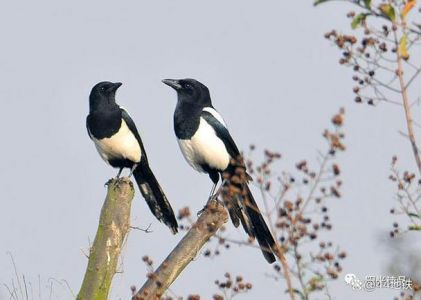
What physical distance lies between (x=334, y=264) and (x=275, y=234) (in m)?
0.29

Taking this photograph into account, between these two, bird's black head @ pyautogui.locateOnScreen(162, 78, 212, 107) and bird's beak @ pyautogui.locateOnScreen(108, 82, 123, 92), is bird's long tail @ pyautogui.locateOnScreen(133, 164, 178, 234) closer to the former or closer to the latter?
bird's beak @ pyautogui.locateOnScreen(108, 82, 123, 92)

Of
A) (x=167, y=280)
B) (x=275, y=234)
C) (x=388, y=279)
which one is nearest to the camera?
(x=275, y=234)

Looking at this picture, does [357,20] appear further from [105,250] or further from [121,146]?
[121,146]

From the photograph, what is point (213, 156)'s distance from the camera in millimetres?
7488

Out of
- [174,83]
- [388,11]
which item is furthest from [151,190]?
[388,11]

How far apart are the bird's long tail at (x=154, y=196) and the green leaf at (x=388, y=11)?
15.2 ft

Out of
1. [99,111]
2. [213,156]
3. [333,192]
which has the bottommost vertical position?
[333,192]

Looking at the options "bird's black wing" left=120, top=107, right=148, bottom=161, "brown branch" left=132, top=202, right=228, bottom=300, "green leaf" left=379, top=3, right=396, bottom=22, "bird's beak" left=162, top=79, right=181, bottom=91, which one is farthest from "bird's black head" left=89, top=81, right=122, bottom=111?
"green leaf" left=379, top=3, right=396, bottom=22

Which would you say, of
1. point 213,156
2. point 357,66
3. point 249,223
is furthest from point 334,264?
point 213,156

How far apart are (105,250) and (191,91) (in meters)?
2.72

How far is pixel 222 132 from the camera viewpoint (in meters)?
7.52

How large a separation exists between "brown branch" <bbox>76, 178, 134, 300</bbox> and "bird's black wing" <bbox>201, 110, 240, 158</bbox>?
1997 mm

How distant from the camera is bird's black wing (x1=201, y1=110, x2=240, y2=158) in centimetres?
751

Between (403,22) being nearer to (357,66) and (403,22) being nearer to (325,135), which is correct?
(357,66)
